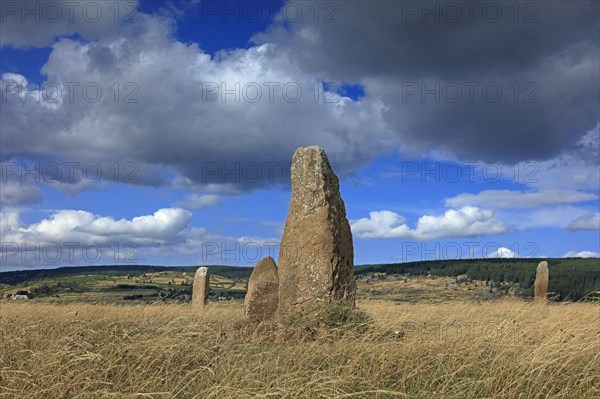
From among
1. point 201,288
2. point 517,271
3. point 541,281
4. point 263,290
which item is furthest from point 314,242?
point 517,271

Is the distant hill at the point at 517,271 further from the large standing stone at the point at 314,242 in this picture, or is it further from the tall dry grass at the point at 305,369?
the tall dry grass at the point at 305,369

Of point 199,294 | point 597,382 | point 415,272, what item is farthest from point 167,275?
point 597,382

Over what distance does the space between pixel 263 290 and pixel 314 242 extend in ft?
10.4

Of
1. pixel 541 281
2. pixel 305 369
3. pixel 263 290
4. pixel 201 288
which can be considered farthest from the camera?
pixel 541 281

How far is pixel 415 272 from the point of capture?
89.4 m

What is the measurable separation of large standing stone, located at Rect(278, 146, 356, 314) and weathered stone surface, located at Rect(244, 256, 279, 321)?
218cm

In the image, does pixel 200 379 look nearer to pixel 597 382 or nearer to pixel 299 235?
pixel 597 382

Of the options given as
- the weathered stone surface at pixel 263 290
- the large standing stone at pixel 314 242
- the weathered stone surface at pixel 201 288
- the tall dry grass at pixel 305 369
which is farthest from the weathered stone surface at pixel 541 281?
the tall dry grass at pixel 305 369

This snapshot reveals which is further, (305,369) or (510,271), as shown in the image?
(510,271)

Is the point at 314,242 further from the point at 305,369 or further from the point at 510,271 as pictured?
the point at 510,271

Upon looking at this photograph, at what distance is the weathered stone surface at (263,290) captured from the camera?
14227 mm

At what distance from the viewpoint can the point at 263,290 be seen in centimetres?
1452

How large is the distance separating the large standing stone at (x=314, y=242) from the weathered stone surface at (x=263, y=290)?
2176mm

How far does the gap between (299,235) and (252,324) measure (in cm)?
215
